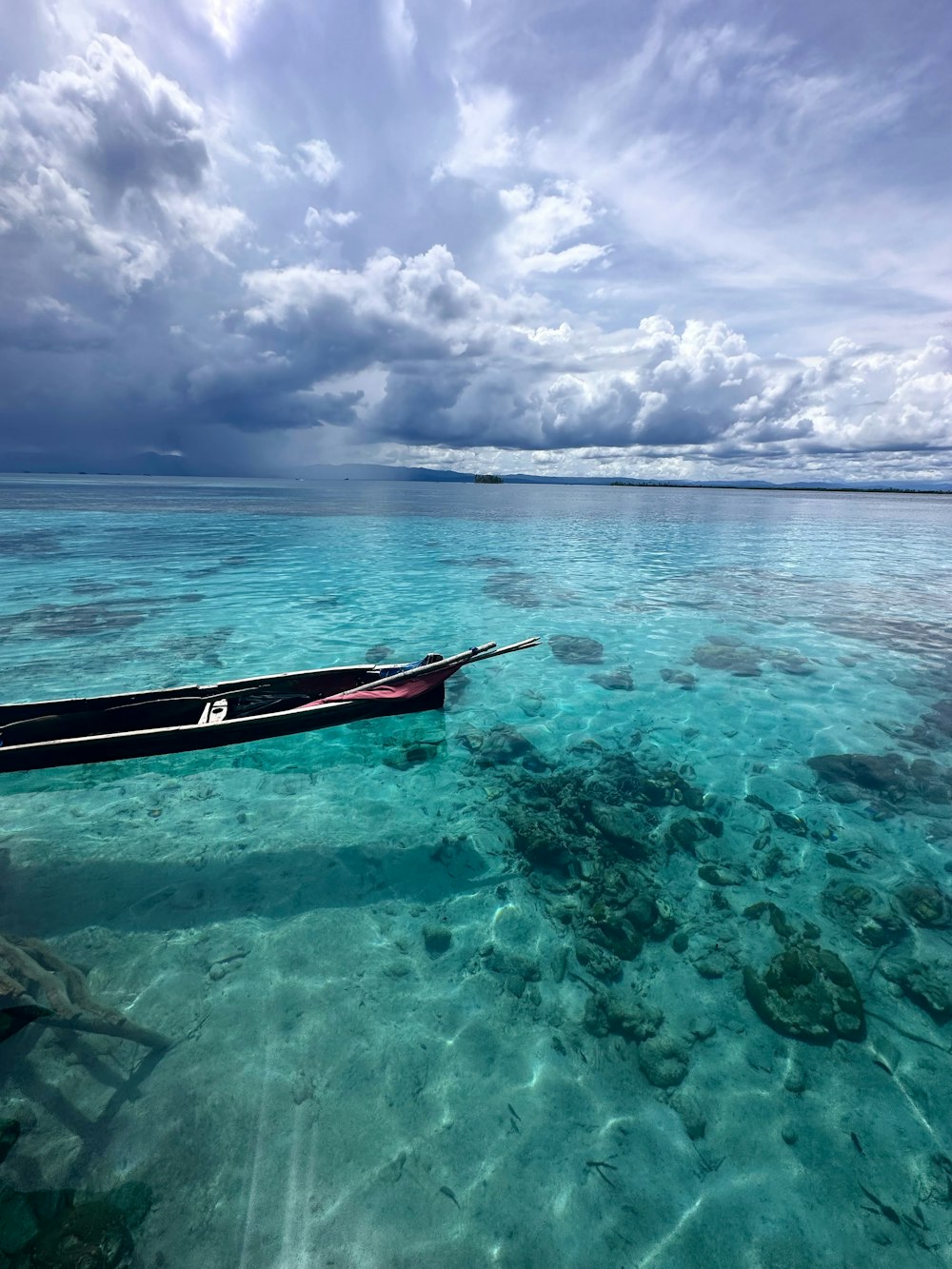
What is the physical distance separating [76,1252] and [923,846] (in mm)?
12171

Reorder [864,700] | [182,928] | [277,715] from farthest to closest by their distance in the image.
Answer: [864,700]
[277,715]
[182,928]

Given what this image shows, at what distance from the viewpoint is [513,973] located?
277 inches

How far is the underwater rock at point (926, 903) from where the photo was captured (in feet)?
25.2

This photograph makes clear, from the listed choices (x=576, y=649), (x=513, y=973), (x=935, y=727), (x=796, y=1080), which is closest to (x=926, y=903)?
(x=796, y=1080)

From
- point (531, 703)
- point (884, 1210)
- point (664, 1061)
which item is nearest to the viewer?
point (884, 1210)

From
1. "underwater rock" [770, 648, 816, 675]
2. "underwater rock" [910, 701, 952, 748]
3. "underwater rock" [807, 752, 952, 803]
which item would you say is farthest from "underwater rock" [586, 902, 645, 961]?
"underwater rock" [770, 648, 816, 675]

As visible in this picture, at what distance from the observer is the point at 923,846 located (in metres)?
9.14

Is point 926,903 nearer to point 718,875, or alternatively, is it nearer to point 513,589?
point 718,875

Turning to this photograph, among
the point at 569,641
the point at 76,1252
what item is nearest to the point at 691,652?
the point at 569,641

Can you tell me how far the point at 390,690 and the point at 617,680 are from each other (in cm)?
778

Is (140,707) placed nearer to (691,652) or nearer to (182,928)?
(182,928)

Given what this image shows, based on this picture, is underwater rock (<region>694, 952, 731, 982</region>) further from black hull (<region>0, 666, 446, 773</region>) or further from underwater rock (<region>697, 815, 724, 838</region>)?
black hull (<region>0, 666, 446, 773</region>)

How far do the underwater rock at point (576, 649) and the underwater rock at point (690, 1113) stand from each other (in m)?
12.7

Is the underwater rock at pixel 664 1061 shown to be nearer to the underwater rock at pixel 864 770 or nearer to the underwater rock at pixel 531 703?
the underwater rock at pixel 864 770
